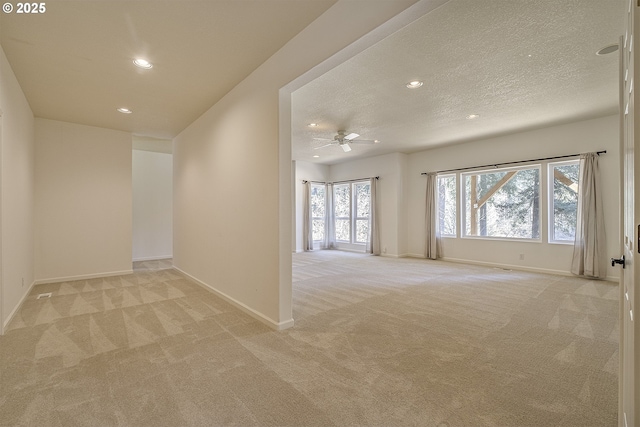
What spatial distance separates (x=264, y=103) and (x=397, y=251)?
19.0ft

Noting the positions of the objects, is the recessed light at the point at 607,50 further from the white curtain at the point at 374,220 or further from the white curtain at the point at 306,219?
the white curtain at the point at 306,219

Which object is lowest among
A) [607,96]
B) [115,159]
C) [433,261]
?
[433,261]

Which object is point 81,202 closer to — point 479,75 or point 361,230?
point 479,75

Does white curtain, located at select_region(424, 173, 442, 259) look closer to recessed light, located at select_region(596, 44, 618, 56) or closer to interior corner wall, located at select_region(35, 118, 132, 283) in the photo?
recessed light, located at select_region(596, 44, 618, 56)

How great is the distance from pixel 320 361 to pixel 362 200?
6.92 meters

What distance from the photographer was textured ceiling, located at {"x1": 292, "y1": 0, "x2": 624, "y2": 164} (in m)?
2.39

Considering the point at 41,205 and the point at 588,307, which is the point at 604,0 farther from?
the point at 41,205

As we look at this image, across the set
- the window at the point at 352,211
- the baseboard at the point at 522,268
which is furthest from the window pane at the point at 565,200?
the window at the point at 352,211

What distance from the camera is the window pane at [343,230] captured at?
9.16 metres

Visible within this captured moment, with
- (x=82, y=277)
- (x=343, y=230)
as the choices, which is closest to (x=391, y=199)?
(x=343, y=230)

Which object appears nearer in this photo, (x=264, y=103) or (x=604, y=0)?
(x=604, y=0)

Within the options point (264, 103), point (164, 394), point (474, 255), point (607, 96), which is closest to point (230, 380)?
point (164, 394)

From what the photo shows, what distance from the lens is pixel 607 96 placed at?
398 cm

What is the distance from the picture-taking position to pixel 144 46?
8.77 feet
